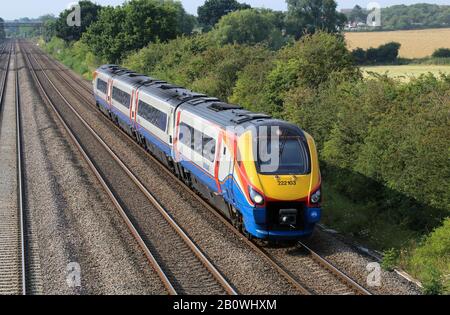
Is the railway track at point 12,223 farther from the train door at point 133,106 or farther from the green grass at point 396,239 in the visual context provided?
the green grass at point 396,239

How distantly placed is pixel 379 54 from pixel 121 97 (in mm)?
55588

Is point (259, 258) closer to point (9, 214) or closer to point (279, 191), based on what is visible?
point (279, 191)

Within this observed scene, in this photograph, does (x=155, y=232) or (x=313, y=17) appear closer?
(x=155, y=232)

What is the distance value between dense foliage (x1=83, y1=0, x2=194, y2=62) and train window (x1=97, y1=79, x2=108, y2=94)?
80.4 ft

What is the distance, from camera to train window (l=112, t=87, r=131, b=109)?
29.6m

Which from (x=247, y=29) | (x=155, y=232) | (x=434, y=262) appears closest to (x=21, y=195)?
(x=155, y=232)

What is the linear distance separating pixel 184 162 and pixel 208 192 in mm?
2281

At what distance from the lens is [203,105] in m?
20.1

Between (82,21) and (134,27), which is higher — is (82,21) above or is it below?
above

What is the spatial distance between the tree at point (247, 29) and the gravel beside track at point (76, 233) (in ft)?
171

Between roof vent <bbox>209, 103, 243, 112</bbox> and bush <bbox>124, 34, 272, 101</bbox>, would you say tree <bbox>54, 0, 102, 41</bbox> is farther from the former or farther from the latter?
roof vent <bbox>209, 103, 243, 112</bbox>

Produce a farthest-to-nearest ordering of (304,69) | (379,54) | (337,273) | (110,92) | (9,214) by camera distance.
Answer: (379,54)
(110,92)
(304,69)
(9,214)
(337,273)

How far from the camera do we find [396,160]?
18.6 metres

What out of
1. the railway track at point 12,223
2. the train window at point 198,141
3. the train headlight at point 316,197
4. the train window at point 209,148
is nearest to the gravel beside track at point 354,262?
the train headlight at point 316,197
